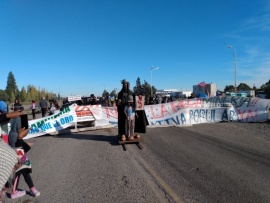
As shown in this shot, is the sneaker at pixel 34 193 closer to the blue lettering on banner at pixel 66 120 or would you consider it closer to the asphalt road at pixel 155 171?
the asphalt road at pixel 155 171

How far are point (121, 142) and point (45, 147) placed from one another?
2917 millimetres

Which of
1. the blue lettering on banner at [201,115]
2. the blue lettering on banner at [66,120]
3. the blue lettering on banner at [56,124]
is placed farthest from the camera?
the blue lettering on banner at [201,115]

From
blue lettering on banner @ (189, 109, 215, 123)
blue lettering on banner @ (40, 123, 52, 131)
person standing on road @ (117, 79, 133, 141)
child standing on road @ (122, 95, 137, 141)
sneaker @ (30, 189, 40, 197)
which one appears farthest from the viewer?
blue lettering on banner @ (189, 109, 215, 123)

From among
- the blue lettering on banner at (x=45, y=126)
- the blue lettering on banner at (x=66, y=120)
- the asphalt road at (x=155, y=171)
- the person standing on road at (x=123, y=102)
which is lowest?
the asphalt road at (x=155, y=171)

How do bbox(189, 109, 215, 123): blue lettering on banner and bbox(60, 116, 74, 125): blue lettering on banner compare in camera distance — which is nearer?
bbox(60, 116, 74, 125): blue lettering on banner

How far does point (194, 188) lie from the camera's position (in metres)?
5.32

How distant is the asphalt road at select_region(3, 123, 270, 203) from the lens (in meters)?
5.04

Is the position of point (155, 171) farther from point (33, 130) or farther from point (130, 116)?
point (33, 130)

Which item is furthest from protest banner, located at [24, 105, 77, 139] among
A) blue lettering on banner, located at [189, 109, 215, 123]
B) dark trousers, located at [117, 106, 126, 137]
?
blue lettering on banner, located at [189, 109, 215, 123]

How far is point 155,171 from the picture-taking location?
6492mm

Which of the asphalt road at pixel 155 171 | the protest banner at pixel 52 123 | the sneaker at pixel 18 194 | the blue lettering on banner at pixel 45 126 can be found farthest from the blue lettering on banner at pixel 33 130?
the sneaker at pixel 18 194

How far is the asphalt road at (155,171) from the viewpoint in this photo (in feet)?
16.5

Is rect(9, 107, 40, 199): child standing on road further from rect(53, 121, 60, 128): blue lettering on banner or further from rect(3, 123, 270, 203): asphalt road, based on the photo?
rect(53, 121, 60, 128): blue lettering on banner

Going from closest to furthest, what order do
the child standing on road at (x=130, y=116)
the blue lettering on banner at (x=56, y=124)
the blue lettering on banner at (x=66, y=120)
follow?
the child standing on road at (x=130, y=116), the blue lettering on banner at (x=56, y=124), the blue lettering on banner at (x=66, y=120)
